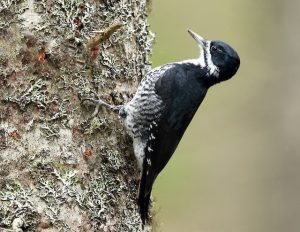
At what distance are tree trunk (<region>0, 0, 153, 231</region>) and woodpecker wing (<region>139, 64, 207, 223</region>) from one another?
86 millimetres

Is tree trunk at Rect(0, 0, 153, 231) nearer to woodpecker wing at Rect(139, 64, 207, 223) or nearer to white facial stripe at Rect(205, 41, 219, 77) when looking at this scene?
woodpecker wing at Rect(139, 64, 207, 223)

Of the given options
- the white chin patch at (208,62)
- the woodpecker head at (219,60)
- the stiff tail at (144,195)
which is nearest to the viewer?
the stiff tail at (144,195)

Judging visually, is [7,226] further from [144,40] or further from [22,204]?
[144,40]

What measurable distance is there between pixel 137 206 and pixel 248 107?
3008mm

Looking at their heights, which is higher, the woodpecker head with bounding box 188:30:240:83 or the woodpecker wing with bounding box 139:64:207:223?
the woodpecker head with bounding box 188:30:240:83

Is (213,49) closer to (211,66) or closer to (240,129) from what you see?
(211,66)

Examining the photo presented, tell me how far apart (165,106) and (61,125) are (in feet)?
2.85

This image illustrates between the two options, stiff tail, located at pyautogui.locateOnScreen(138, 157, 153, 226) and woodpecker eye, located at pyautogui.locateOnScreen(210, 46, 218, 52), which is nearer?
stiff tail, located at pyautogui.locateOnScreen(138, 157, 153, 226)

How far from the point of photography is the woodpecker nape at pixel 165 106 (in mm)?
4090

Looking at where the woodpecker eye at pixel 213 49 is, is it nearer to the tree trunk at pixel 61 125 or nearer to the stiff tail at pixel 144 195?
the tree trunk at pixel 61 125

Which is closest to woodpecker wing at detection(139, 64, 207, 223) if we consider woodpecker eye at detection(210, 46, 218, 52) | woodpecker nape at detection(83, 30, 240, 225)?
woodpecker nape at detection(83, 30, 240, 225)

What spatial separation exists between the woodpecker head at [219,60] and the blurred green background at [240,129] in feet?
5.70

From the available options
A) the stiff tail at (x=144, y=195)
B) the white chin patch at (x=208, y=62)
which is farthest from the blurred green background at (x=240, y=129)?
the stiff tail at (x=144, y=195)

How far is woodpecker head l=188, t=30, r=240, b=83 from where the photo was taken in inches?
178
